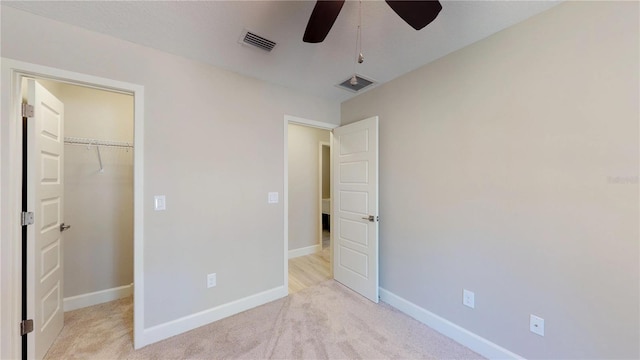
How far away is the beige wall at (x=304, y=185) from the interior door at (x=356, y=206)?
112 centimetres

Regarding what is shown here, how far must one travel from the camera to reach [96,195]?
8.21 ft

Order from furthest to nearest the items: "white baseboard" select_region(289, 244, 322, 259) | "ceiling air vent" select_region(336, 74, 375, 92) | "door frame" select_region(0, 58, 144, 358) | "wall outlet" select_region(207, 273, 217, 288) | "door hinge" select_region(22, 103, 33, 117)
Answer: "white baseboard" select_region(289, 244, 322, 259), "ceiling air vent" select_region(336, 74, 375, 92), "wall outlet" select_region(207, 273, 217, 288), "door hinge" select_region(22, 103, 33, 117), "door frame" select_region(0, 58, 144, 358)

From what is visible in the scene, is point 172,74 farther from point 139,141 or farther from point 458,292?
point 458,292

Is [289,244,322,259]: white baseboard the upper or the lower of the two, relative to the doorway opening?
lower

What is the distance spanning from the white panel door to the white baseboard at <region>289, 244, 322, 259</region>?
272cm

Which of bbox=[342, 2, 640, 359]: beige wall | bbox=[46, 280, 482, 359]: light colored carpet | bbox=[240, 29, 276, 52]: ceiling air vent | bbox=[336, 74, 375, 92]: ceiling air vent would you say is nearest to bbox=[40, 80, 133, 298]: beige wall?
bbox=[46, 280, 482, 359]: light colored carpet

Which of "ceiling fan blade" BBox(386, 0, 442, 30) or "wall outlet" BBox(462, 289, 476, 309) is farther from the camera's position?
"wall outlet" BBox(462, 289, 476, 309)

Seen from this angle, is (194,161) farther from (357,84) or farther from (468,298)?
(468,298)

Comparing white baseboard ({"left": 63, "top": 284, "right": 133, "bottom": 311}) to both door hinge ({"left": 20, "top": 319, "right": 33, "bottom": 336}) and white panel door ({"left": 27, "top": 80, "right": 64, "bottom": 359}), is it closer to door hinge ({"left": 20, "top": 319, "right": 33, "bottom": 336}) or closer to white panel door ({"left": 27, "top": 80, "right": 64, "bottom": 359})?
white panel door ({"left": 27, "top": 80, "right": 64, "bottom": 359})

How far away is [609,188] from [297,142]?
3.59 meters

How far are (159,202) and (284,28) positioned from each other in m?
1.74

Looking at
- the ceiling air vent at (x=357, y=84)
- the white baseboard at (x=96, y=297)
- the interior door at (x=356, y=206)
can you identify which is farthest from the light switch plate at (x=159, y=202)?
the ceiling air vent at (x=357, y=84)

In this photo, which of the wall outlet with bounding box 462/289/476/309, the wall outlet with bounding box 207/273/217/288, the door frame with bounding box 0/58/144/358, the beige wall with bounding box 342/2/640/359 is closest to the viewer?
the beige wall with bounding box 342/2/640/359

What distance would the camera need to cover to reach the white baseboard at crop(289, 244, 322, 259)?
4.06 metres
